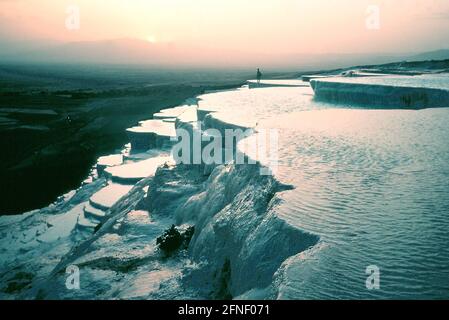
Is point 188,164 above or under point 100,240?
above

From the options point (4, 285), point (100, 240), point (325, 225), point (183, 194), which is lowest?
point (4, 285)

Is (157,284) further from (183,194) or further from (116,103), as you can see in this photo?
(116,103)

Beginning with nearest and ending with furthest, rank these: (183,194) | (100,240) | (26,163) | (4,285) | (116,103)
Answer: (100,240) < (183,194) < (4,285) < (26,163) < (116,103)

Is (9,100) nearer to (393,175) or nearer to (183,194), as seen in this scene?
(183,194)

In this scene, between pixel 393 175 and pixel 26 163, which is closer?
pixel 393 175
